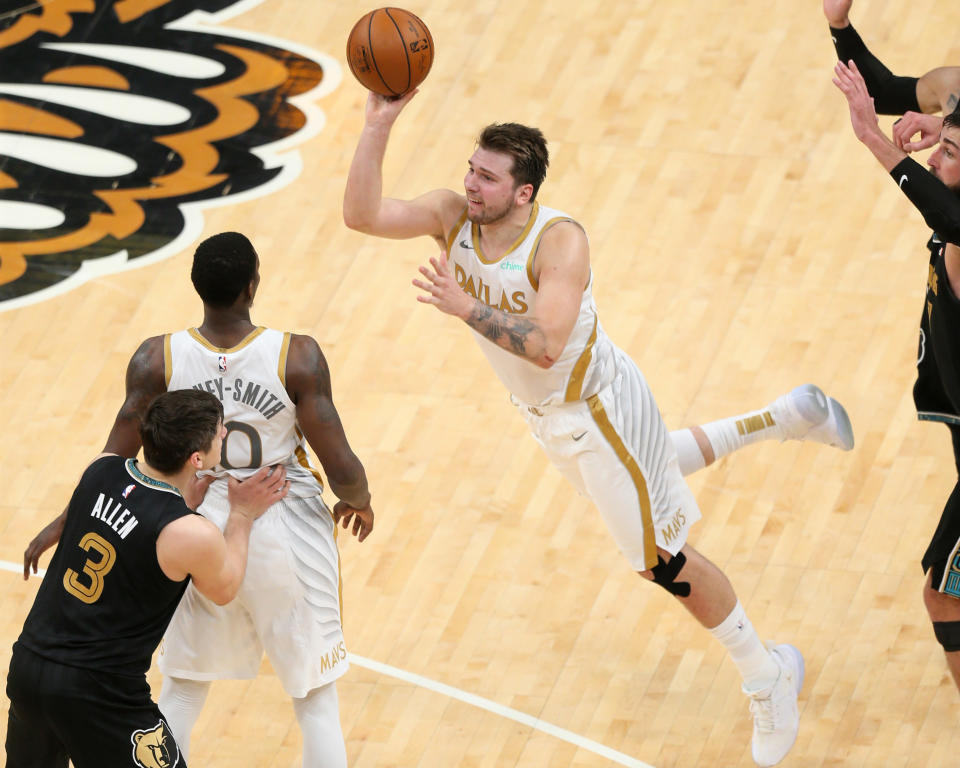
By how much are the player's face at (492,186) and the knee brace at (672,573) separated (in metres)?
1.55

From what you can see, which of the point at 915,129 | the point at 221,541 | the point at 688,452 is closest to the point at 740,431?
the point at 688,452

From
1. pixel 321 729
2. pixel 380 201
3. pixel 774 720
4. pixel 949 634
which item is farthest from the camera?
pixel 774 720

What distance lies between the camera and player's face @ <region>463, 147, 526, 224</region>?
19.8 ft

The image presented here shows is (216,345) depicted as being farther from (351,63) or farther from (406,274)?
(406,274)

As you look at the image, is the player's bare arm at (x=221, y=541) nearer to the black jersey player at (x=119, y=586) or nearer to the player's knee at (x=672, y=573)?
the black jersey player at (x=119, y=586)

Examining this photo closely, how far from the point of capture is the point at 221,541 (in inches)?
200

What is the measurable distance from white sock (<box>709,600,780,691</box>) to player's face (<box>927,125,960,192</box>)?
6.39ft

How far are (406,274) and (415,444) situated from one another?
4.53ft

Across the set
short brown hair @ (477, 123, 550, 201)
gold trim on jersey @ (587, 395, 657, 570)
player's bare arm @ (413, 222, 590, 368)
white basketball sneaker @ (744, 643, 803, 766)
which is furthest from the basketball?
white basketball sneaker @ (744, 643, 803, 766)

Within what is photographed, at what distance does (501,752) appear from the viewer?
22.1 ft

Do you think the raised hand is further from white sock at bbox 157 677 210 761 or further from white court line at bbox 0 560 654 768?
white sock at bbox 157 677 210 761

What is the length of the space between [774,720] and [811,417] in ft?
5.11

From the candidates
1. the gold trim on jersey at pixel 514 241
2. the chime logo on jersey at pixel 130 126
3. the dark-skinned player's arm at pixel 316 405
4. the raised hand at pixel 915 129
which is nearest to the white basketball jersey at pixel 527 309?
the gold trim on jersey at pixel 514 241

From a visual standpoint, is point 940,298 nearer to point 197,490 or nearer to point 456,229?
point 456,229
